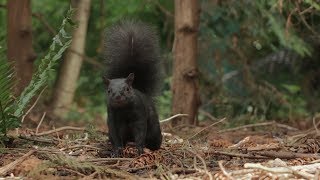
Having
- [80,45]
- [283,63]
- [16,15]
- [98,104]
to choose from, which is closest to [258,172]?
[16,15]

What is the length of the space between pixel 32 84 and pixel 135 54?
908 millimetres

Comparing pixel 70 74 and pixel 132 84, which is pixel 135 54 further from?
pixel 70 74

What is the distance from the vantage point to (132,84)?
5.57 metres

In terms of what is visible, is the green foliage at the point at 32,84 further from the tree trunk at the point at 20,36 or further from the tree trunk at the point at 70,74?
the tree trunk at the point at 70,74

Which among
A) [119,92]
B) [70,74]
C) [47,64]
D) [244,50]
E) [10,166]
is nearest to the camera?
[10,166]

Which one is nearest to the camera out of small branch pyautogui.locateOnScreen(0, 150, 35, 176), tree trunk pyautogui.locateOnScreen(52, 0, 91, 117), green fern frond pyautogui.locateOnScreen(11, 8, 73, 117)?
small branch pyautogui.locateOnScreen(0, 150, 35, 176)

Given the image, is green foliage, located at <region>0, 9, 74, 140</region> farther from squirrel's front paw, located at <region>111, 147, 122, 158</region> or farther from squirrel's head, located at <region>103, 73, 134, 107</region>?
squirrel's front paw, located at <region>111, 147, 122, 158</region>

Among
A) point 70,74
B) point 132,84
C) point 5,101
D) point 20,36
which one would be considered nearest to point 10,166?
point 5,101

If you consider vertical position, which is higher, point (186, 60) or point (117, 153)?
point (186, 60)

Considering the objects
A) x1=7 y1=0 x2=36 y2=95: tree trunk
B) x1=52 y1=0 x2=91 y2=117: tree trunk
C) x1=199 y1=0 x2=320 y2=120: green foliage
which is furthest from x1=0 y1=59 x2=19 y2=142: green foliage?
x1=52 y1=0 x2=91 y2=117: tree trunk

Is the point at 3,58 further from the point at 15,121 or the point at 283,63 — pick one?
the point at 283,63

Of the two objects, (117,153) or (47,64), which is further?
(47,64)

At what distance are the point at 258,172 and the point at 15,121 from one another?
222cm

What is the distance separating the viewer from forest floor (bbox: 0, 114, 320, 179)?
4.04 metres
